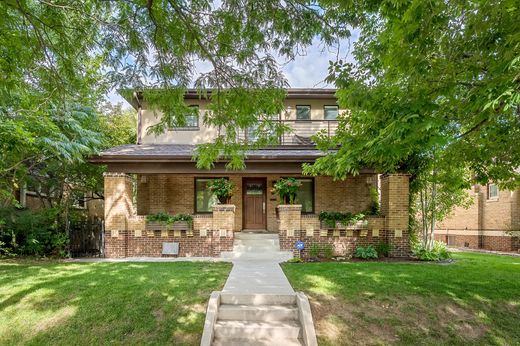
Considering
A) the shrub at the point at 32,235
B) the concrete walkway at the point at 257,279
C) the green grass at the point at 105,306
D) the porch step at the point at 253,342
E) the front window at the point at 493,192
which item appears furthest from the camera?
the front window at the point at 493,192

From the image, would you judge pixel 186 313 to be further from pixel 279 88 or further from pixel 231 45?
pixel 231 45

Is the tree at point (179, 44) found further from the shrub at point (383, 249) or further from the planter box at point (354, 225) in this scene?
the shrub at point (383, 249)

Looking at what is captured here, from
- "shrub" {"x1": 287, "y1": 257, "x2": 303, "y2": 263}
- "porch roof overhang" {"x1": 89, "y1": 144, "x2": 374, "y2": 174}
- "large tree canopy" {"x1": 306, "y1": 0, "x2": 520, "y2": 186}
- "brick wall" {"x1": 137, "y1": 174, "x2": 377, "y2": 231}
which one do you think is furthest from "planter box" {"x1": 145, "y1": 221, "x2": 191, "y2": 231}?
"large tree canopy" {"x1": 306, "y1": 0, "x2": 520, "y2": 186}

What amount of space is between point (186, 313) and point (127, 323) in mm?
947

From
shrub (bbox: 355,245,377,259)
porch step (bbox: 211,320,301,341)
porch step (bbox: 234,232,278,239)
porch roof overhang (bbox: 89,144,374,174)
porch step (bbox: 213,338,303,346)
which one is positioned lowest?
porch step (bbox: 213,338,303,346)

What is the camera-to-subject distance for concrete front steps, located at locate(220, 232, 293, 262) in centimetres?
1004

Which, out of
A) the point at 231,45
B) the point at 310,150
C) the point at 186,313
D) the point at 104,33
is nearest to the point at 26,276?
the point at 186,313

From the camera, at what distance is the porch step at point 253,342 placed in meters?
4.82

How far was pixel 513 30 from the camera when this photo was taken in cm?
372

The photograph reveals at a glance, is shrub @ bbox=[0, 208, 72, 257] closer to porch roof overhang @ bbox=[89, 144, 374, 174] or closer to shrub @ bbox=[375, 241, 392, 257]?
porch roof overhang @ bbox=[89, 144, 374, 174]

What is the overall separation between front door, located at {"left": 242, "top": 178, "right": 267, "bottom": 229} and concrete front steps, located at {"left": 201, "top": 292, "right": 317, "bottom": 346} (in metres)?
8.17

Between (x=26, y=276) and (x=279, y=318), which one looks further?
(x=26, y=276)

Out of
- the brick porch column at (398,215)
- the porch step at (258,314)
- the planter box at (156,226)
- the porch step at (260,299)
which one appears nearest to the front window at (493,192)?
the brick porch column at (398,215)

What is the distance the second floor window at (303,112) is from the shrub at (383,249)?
6.68 metres
